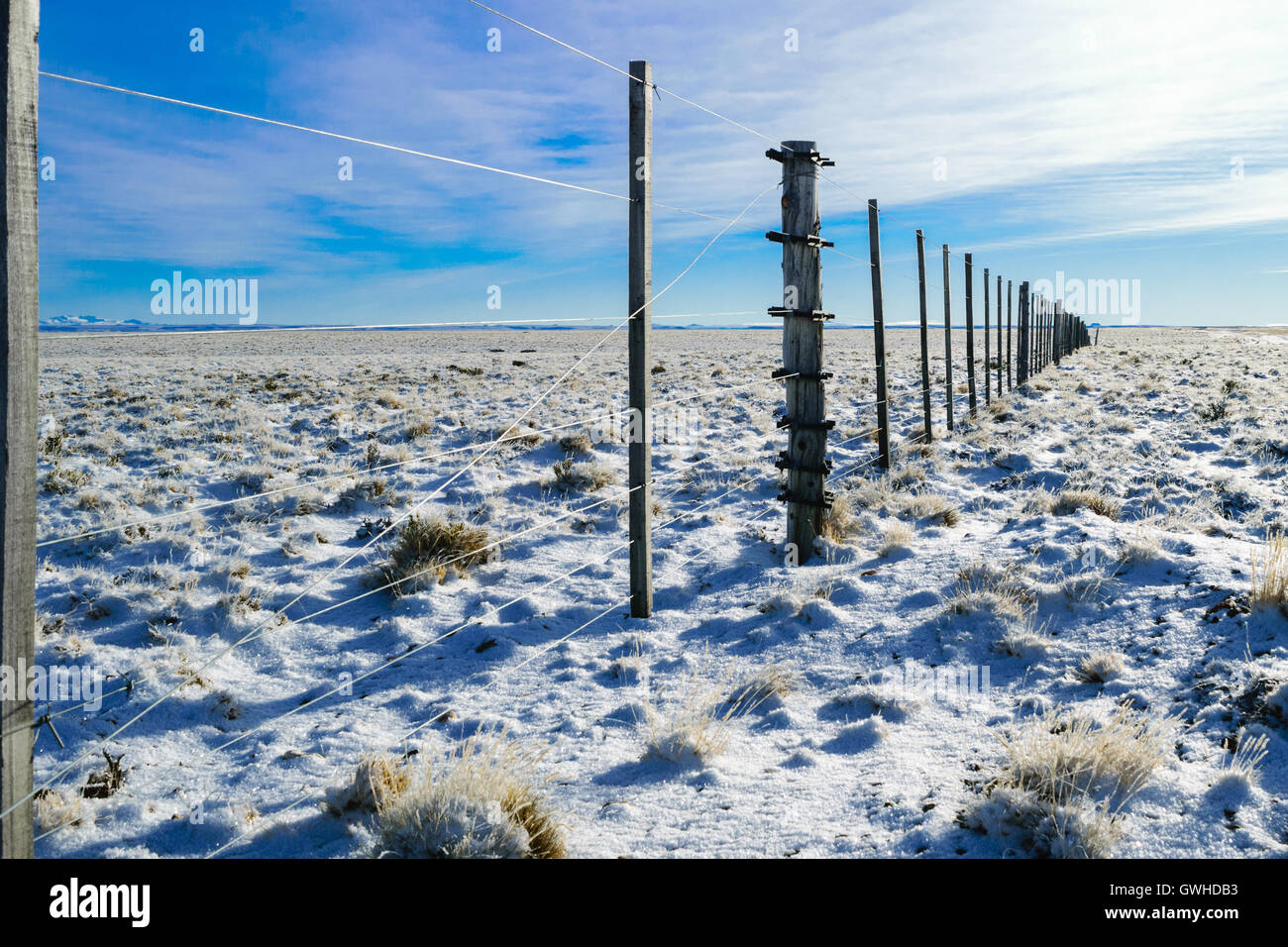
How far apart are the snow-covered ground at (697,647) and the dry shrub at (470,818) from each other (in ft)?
0.51

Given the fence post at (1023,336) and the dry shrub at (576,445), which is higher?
the fence post at (1023,336)

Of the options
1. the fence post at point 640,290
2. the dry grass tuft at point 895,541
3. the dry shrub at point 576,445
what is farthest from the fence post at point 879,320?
the fence post at point 640,290

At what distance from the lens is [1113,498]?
290 inches

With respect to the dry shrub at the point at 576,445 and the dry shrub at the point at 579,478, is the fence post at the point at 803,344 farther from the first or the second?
the dry shrub at the point at 576,445

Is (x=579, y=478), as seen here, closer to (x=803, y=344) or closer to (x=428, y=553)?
(x=428, y=553)

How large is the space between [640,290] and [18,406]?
3379mm

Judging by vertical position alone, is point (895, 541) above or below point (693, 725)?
above

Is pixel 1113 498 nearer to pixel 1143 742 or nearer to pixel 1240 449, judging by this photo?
pixel 1240 449

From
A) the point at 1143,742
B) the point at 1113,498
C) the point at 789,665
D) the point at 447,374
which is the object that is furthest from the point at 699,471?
the point at 447,374

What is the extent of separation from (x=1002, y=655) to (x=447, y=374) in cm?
2077

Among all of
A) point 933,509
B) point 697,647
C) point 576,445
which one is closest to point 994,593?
point 697,647

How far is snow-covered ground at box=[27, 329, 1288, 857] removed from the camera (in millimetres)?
2963

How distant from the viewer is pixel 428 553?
20.2ft

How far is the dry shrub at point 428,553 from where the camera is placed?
592 cm
